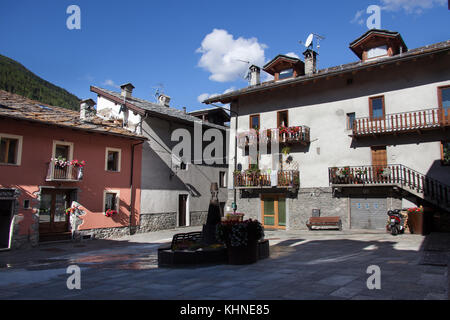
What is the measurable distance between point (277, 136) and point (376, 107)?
18.6ft

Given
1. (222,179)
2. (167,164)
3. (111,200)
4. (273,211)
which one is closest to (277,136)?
(273,211)

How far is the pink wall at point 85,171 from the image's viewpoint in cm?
1600

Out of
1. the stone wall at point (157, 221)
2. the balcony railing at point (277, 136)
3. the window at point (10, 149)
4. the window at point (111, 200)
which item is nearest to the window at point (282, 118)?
the balcony railing at point (277, 136)

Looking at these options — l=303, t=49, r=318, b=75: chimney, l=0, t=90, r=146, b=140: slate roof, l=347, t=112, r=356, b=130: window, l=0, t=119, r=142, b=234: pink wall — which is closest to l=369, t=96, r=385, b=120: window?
l=347, t=112, r=356, b=130: window

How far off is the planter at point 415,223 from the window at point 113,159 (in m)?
15.6

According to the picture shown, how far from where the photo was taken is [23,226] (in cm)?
1588

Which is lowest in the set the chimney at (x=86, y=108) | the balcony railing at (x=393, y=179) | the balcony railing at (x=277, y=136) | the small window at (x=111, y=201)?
the small window at (x=111, y=201)

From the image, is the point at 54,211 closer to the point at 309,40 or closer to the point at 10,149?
the point at 10,149

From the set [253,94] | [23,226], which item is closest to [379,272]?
[23,226]

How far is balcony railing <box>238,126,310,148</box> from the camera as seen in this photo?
1984 centimetres

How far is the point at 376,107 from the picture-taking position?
1831 centimetres

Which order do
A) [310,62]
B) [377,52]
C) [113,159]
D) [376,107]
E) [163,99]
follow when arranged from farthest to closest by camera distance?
[163,99] → [310,62] → [113,159] → [377,52] → [376,107]

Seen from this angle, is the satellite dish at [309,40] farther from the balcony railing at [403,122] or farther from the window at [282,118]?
the balcony railing at [403,122]
